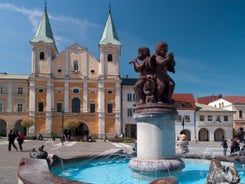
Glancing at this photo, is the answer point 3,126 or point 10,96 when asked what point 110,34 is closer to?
point 10,96

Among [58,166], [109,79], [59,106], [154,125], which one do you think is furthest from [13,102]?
[154,125]

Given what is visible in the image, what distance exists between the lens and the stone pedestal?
7543mm

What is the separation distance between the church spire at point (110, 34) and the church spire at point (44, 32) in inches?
393

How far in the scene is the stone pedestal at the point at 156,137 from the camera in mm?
7543

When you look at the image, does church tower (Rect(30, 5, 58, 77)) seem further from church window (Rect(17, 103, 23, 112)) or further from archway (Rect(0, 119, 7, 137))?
archway (Rect(0, 119, 7, 137))

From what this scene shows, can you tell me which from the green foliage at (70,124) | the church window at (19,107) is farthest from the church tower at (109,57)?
the church window at (19,107)

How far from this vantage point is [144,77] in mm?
8086

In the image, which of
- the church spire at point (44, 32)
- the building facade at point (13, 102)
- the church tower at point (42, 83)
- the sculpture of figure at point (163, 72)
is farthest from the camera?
the church spire at point (44, 32)

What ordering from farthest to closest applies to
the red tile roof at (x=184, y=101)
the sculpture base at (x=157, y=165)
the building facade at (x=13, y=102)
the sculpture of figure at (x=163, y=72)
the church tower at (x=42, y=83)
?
the red tile roof at (x=184, y=101), the building facade at (x=13, y=102), the church tower at (x=42, y=83), the sculpture of figure at (x=163, y=72), the sculpture base at (x=157, y=165)

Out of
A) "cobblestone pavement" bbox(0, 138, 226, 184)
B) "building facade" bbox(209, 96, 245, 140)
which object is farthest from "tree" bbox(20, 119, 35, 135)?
"building facade" bbox(209, 96, 245, 140)

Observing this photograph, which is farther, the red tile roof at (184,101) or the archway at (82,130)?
the red tile roof at (184,101)

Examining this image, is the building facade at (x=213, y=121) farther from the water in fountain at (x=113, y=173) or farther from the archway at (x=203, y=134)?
the water in fountain at (x=113, y=173)

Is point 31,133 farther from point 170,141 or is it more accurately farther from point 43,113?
point 170,141

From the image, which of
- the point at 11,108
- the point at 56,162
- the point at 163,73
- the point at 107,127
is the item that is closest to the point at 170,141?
the point at 163,73
